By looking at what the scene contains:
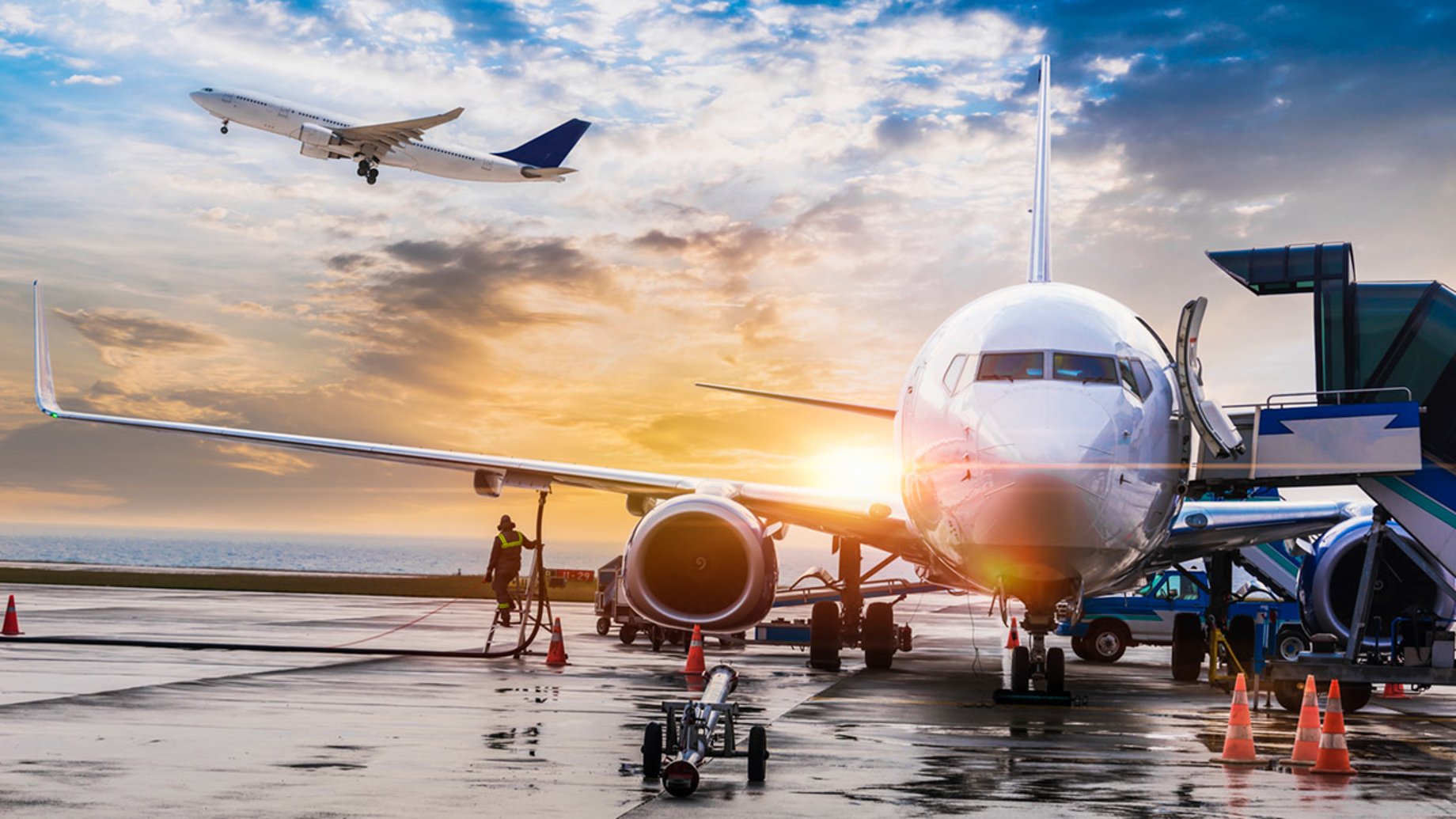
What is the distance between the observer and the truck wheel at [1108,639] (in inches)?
921

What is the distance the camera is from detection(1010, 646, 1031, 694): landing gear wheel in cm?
1405

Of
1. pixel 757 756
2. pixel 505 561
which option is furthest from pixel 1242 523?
pixel 505 561

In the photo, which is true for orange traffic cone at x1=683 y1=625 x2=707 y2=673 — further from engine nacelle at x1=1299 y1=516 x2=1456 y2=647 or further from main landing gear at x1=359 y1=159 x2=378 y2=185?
main landing gear at x1=359 y1=159 x2=378 y2=185

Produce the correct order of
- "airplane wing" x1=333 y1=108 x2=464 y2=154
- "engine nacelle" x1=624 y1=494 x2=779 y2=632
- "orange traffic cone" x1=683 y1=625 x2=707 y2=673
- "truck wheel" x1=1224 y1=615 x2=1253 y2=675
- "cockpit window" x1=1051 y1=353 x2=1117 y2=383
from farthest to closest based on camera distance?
1. "airplane wing" x1=333 y1=108 x2=464 y2=154
2. "truck wheel" x1=1224 y1=615 x2=1253 y2=675
3. "orange traffic cone" x1=683 y1=625 x2=707 y2=673
4. "engine nacelle" x1=624 y1=494 x2=779 y2=632
5. "cockpit window" x1=1051 y1=353 x2=1117 y2=383

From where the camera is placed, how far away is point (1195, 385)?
11852 millimetres

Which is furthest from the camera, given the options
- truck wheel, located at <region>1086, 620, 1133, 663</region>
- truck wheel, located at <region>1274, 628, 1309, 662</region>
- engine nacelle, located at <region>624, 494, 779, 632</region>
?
truck wheel, located at <region>1086, 620, 1133, 663</region>

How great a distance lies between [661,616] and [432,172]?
5811cm

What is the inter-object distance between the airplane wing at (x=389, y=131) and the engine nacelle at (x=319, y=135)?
26 centimetres

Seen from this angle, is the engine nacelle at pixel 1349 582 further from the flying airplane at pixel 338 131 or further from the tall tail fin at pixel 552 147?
the tall tail fin at pixel 552 147

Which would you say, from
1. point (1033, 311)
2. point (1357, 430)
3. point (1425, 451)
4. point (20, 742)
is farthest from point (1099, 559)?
point (20, 742)

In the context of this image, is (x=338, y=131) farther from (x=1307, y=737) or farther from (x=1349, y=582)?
(x=1307, y=737)

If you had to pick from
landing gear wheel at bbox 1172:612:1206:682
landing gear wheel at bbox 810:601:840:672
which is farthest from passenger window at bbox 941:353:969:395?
landing gear wheel at bbox 1172:612:1206:682

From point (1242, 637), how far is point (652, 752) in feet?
43.0

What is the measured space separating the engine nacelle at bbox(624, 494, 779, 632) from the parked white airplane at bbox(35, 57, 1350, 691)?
0.7 inches
